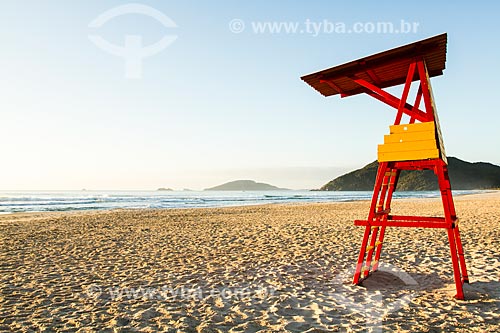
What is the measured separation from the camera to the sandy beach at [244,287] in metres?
4.54

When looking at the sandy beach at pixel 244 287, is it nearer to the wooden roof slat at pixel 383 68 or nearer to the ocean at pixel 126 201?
the wooden roof slat at pixel 383 68

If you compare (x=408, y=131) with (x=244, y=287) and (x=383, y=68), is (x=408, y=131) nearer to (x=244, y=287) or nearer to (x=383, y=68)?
(x=383, y=68)

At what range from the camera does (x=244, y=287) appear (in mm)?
6098

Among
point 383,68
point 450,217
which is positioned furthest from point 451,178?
point 450,217

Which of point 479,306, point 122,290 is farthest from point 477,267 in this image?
point 122,290

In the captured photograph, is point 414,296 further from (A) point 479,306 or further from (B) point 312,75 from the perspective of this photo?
(B) point 312,75

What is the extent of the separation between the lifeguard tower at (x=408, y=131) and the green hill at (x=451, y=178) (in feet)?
474

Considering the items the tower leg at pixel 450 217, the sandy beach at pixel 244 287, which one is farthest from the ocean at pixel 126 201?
the tower leg at pixel 450 217

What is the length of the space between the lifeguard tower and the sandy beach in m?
0.69

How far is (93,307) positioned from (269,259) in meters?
4.31

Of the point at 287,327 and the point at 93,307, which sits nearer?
the point at 287,327

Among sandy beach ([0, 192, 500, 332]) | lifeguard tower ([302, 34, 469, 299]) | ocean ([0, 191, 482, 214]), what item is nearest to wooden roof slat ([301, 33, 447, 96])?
lifeguard tower ([302, 34, 469, 299])

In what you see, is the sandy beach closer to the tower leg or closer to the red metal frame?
the tower leg

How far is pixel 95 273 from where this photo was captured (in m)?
7.16
